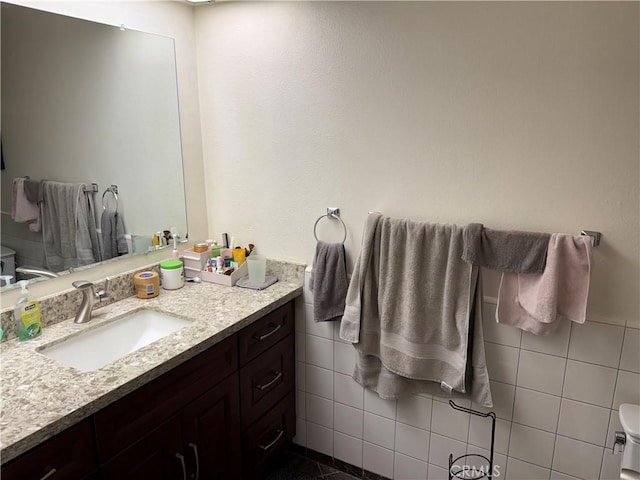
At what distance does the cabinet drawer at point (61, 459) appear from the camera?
99 cm

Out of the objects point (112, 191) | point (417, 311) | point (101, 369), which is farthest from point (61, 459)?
point (417, 311)

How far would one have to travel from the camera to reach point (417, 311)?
5.35 ft

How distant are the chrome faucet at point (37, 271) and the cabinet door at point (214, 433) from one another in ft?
2.21

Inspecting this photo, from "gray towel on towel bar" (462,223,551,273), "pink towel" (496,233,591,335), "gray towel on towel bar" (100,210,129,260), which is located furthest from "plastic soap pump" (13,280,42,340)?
"pink towel" (496,233,591,335)

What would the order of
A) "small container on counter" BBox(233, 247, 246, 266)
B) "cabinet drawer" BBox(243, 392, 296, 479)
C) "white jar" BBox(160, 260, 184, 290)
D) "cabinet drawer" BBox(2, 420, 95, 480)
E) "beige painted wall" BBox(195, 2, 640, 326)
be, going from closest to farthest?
"cabinet drawer" BBox(2, 420, 95, 480), "beige painted wall" BBox(195, 2, 640, 326), "cabinet drawer" BBox(243, 392, 296, 479), "white jar" BBox(160, 260, 184, 290), "small container on counter" BBox(233, 247, 246, 266)

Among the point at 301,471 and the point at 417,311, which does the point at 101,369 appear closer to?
the point at 417,311

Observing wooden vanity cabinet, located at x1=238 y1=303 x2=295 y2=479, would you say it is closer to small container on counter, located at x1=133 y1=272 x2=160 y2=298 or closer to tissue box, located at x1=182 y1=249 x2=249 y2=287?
tissue box, located at x1=182 y1=249 x2=249 y2=287

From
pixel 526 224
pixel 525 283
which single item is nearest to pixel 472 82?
pixel 526 224

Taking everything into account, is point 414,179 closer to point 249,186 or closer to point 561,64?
point 561,64

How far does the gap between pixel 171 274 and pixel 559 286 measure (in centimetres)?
149

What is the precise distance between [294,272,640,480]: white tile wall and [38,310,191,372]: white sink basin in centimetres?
59

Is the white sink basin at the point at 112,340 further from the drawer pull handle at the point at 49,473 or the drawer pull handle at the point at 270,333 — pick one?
the drawer pull handle at the point at 49,473

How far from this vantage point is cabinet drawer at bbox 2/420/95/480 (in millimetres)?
986

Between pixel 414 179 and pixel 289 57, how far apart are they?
2.37ft
